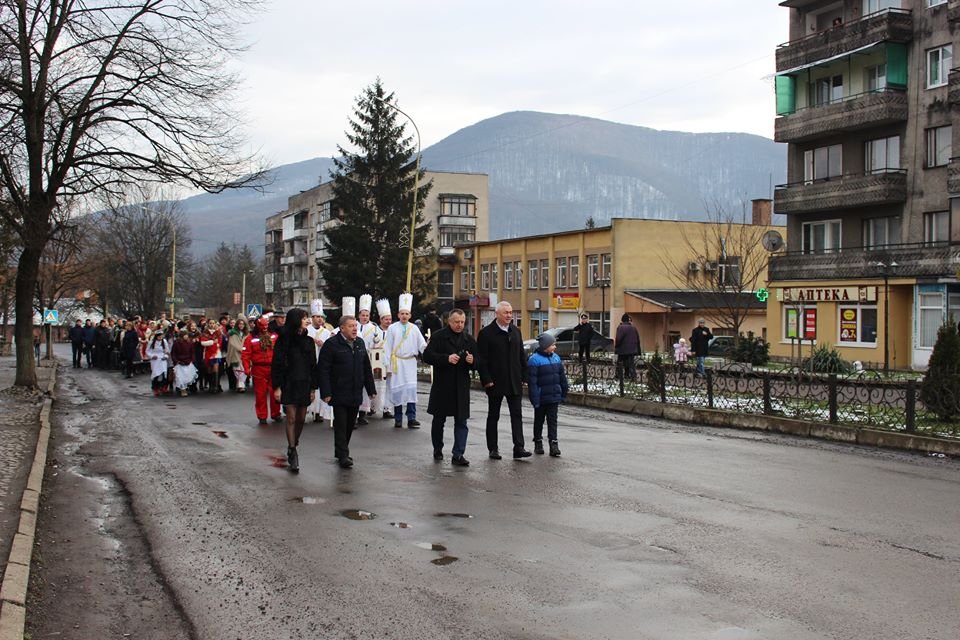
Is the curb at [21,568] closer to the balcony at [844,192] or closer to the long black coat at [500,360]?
the long black coat at [500,360]

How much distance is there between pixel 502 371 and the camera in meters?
12.7

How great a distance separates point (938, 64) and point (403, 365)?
33.1m

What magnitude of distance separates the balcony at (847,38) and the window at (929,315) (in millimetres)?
10639

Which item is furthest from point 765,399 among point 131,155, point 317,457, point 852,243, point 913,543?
point 852,243

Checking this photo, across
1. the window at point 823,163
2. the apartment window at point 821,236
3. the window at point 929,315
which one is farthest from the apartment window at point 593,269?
the window at point 929,315

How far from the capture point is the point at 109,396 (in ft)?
83.7

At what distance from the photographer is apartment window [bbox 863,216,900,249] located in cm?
4312

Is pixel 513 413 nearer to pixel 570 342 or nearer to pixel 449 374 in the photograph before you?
pixel 449 374

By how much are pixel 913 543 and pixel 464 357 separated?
5811 mm

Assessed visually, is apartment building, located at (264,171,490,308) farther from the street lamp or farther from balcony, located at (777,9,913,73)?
the street lamp

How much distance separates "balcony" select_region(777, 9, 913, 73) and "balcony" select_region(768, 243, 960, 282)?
8575mm

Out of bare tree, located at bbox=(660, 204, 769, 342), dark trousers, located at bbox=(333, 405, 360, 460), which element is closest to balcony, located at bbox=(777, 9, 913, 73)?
bare tree, located at bbox=(660, 204, 769, 342)

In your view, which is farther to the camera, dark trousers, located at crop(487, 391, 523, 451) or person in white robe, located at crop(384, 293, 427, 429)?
person in white robe, located at crop(384, 293, 427, 429)

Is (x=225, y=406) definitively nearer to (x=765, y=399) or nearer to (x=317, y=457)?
(x=317, y=457)
